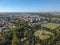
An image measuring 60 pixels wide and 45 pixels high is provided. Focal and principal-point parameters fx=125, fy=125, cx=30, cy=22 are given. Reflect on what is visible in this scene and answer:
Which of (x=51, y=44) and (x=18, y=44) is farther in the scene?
(x=51, y=44)

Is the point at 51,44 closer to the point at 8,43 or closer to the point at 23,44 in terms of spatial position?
the point at 23,44

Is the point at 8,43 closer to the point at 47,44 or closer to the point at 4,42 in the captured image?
the point at 4,42

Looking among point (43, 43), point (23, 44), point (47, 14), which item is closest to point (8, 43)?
point (23, 44)

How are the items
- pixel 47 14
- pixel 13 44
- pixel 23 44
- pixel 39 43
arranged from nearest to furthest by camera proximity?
pixel 13 44 → pixel 23 44 → pixel 39 43 → pixel 47 14

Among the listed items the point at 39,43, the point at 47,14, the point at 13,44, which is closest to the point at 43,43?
the point at 39,43

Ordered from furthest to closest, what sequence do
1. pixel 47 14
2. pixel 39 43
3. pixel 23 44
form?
pixel 47 14 < pixel 39 43 < pixel 23 44

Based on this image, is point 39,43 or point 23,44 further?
point 39,43

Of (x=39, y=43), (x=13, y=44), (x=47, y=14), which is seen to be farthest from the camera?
(x=47, y=14)

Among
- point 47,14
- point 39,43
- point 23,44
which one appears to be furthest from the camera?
point 47,14
